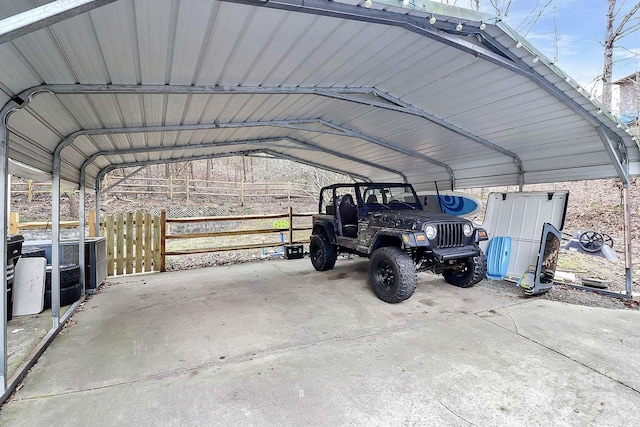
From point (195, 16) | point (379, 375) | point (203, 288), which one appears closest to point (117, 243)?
point (203, 288)

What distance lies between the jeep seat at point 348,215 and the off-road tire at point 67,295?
13.5 feet

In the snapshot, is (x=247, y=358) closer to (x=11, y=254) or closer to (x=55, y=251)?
(x=55, y=251)

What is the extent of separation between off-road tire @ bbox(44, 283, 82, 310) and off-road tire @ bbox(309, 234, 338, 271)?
3865 mm

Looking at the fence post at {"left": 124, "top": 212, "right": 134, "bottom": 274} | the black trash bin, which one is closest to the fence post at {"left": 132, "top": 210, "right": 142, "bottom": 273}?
the fence post at {"left": 124, "top": 212, "right": 134, "bottom": 274}

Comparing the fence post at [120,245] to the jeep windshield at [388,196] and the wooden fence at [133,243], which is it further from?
the jeep windshield at [388,196]

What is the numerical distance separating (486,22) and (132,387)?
411 cm

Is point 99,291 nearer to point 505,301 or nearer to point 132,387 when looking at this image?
point 132,387

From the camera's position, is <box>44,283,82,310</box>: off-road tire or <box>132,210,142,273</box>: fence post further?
<box>132,210,142,273</box>: fence post

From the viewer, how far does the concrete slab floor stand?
1.91 m

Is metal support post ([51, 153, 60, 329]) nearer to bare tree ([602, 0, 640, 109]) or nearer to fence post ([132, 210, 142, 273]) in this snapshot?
fence post ([132, 210, 142, 273])

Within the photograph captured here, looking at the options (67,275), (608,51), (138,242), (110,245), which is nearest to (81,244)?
(67,275)

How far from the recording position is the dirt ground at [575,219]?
470 centimetres

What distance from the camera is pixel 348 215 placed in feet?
18.2

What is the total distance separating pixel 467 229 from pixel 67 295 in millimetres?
5607
